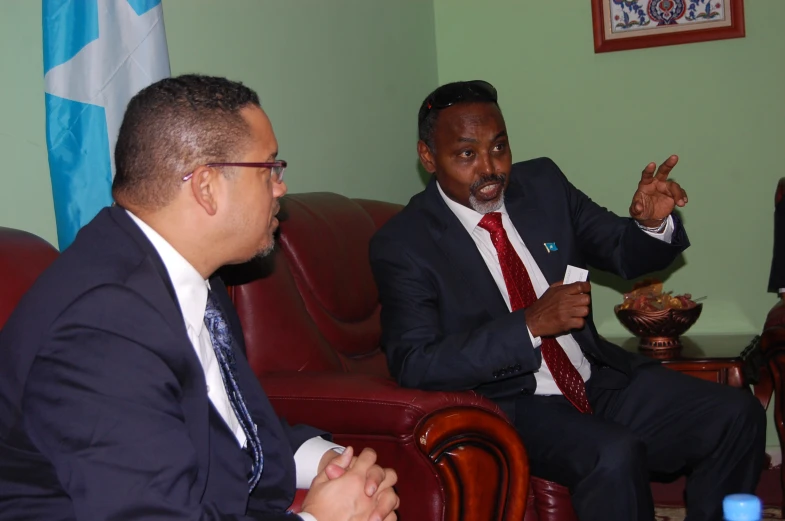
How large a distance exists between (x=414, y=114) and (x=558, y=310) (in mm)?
2187

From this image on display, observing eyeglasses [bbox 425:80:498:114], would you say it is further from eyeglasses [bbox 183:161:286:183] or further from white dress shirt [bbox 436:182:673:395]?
eyeglasses [bbox 183:161:286:183]

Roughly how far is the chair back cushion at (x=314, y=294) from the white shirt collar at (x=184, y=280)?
0.89 m

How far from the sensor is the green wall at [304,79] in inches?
81.4

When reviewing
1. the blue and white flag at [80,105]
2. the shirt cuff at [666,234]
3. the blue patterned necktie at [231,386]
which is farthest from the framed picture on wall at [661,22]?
the blue patterned necktie at [231,386]

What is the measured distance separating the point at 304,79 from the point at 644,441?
1.75 m

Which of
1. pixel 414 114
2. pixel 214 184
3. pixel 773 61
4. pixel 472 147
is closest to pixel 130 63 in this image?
pixel 214 184

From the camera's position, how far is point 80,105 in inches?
78.7

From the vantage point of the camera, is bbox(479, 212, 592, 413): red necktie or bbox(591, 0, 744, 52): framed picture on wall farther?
bbox(591, 0, 744, 52): framed picture on wall

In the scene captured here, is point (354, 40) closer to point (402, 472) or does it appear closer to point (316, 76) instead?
point (316, 76)

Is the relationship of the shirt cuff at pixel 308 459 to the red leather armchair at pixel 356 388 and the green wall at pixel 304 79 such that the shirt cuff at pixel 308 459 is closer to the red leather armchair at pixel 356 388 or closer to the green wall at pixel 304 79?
the red leather armchair at pixel 356 388

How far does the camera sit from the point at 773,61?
3.94 meters

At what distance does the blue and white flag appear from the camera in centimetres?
198

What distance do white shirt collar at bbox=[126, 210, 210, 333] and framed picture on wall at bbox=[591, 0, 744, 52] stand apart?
311cm

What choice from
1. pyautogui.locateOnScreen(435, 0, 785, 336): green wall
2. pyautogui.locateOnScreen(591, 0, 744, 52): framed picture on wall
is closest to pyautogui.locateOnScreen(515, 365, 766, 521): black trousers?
pyautogui.locateOnScreen(435, 0, 785, 336): green wall
